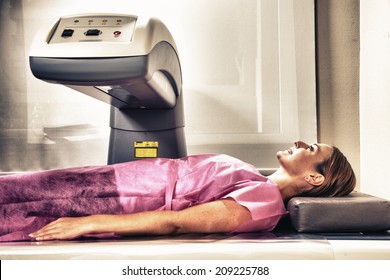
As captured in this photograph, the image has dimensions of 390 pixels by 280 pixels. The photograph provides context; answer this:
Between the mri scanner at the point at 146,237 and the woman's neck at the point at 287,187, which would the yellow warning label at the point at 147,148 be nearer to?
the mri scanner at the point at 146,237

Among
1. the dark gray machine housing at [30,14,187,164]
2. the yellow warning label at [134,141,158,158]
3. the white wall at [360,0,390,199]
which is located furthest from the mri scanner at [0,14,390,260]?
the white wall at [360,0,390,199]

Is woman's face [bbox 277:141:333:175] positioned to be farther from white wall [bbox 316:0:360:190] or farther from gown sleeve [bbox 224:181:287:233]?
white wall [bbox 316:0:360:190]

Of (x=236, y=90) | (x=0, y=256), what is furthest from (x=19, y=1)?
(x=0, y=256)

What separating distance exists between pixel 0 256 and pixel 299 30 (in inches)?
60.0

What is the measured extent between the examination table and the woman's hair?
0.27 m

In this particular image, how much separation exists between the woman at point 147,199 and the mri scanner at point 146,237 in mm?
44

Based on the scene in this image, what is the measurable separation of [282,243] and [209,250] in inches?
6.6

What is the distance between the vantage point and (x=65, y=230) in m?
1.14

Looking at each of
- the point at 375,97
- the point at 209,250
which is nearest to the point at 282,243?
the point at 209,250

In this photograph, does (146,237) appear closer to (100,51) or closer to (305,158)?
(100,51)

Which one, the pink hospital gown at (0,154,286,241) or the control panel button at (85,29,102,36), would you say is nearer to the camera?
the control panel button at (85,29,102,36)

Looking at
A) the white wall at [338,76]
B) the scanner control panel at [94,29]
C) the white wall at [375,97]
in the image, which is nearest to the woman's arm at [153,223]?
the scanner control panel at [94,29]

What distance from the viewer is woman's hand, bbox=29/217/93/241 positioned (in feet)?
3.74
